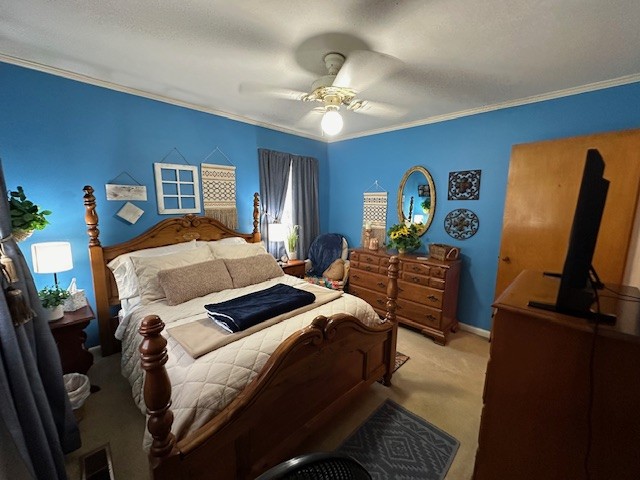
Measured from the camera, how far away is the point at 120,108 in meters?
2.35

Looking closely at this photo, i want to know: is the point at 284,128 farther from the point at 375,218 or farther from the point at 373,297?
the point at 373,297

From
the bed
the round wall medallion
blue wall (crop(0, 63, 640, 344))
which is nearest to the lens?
the bed

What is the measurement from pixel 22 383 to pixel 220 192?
7.68 ft

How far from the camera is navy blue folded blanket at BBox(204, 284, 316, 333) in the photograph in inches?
61.6

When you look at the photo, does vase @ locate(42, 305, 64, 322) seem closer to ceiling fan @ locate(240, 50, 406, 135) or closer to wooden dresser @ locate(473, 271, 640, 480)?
ceiling fan @ locate(240, 50, 406, 135)

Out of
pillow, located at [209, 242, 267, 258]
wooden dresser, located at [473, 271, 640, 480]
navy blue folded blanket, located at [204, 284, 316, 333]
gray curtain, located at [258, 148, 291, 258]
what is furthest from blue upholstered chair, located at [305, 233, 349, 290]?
wooden dresser, located at [473, 271, 640, 480]

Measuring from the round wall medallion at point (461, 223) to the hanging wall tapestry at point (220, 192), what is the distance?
262 centimetres

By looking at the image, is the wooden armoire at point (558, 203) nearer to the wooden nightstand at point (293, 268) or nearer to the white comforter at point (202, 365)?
the white comforter at point (202, 365)

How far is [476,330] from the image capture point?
295 cm

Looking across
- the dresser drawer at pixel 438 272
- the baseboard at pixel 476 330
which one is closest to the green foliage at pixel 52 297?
the dresser drawer at pixel 438 272

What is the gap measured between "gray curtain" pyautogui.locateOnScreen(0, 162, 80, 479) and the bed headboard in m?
1.10

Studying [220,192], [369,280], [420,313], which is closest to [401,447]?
[420,313]

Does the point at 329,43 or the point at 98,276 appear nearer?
the point at 329,43

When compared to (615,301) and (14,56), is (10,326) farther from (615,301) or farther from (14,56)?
(615,301)
